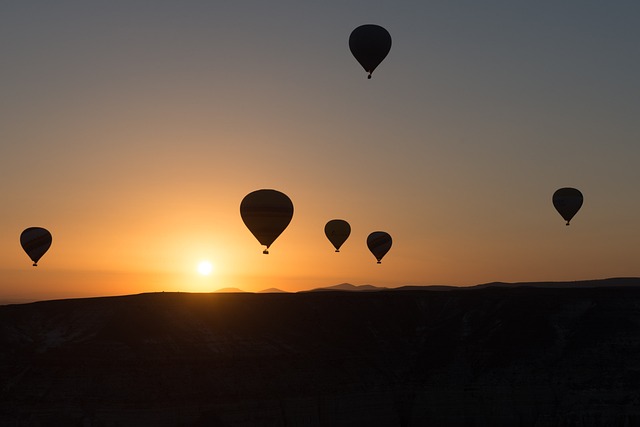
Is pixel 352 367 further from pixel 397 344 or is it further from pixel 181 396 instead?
pixel 181 396

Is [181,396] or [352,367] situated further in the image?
[352,367]

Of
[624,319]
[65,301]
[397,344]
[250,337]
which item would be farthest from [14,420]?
[624,319]

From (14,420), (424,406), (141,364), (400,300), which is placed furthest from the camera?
(400,300)

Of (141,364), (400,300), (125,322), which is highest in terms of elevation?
(400,300)

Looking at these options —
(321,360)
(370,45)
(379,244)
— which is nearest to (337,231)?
(379,244)

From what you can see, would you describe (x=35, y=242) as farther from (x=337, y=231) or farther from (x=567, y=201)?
(x=567, y=201)

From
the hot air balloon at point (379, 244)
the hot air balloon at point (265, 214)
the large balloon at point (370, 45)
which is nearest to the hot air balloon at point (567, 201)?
the hot air balloon at point (379, 244)
